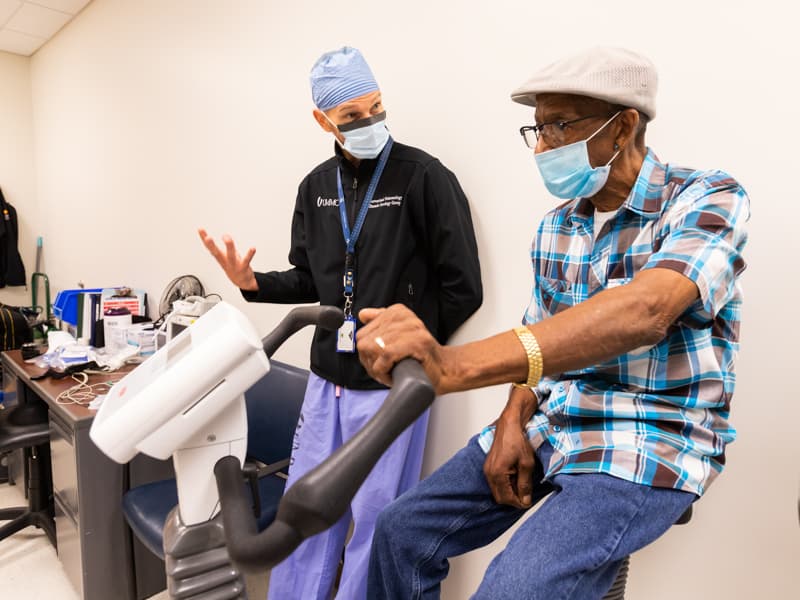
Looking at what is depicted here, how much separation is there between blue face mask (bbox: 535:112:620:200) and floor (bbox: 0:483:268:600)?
71.5 inches

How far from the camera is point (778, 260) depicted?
1182 mm

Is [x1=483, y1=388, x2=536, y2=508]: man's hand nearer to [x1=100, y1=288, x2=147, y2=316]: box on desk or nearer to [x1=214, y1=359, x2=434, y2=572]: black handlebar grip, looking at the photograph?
[x1=214, y1=359, x2=434, y2=572]: black handlebar grip

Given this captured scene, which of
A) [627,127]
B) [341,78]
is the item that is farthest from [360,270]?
[627,127]

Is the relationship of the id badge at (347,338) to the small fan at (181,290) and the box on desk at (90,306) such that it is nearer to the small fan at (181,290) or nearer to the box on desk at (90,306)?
the small fan at (181,290)

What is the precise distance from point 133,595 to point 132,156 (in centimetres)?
268

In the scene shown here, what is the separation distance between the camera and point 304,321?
102cm

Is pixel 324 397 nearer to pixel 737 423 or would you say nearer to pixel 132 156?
pixel 737 423

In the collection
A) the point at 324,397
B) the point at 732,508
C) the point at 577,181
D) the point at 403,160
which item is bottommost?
the point at 732,508

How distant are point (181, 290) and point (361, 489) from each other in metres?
1.88

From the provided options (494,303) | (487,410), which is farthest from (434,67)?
(487,410)

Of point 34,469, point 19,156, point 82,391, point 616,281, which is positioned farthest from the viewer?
point 19,156

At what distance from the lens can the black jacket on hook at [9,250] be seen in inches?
202

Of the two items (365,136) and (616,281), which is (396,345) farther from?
(365,136)

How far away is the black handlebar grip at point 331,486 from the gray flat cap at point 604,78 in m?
0.66
